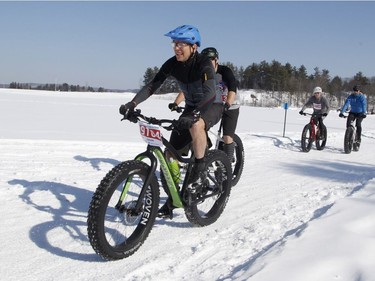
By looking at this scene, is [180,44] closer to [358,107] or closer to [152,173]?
[152,173]

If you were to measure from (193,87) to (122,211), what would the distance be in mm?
1674

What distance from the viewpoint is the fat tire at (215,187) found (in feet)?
14.3

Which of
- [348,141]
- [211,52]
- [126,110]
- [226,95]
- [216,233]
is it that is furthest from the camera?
[348,141]

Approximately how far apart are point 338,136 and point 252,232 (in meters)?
12.1

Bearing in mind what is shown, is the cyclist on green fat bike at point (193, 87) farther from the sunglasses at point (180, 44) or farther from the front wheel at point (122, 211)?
the front wheel at point (122, 211)

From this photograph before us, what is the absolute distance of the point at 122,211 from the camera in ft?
11.5

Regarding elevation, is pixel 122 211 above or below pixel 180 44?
below

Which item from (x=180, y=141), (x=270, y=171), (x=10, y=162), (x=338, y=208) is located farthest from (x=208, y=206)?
(x=10, y=162)

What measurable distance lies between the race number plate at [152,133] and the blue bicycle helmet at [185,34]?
3.15 feet

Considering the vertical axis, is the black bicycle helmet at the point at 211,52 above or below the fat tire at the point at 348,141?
above

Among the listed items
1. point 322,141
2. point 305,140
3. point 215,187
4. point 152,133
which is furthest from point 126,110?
point 322,141

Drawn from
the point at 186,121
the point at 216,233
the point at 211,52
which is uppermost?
the point at 211,52

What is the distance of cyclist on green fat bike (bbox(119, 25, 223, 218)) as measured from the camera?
3.85 metres

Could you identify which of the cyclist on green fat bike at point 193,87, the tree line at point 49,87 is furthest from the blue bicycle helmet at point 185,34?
the tree line at point 49,87
